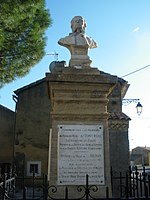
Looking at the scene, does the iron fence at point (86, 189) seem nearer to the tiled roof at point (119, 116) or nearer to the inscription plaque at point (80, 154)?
the inscription plaque at point (80, 154)

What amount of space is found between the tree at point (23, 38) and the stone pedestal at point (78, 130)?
508cm

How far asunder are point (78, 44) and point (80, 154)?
1893 millimetres

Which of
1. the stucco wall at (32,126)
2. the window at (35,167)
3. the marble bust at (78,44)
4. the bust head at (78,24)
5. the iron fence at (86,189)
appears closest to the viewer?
the iron fence at (86,189)

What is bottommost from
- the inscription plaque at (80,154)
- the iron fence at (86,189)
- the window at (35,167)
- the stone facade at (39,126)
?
the window at (35,167)

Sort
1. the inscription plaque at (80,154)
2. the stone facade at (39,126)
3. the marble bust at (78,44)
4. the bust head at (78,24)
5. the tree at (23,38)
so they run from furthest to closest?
1. the stone facade at (39,126)
2. the tree at (23,38)
3. the bust head at (78,24)
4. the marble bust at (78,44)
5. the inscription plaque at (80,154)

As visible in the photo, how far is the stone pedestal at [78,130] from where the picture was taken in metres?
4.54

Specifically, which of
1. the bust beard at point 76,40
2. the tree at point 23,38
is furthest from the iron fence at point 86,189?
the tree at point 23,38

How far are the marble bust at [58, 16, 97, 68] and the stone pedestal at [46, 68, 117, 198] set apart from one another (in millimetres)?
313

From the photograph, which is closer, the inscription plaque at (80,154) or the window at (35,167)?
the inscription plaque at (80,154)

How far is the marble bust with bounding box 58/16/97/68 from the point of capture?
17.3 ft

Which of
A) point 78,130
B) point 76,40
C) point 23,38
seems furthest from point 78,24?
point 23,38

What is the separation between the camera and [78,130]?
4.70m

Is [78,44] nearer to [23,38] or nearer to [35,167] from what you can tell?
[23,38]

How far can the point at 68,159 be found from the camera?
15.0 ft
